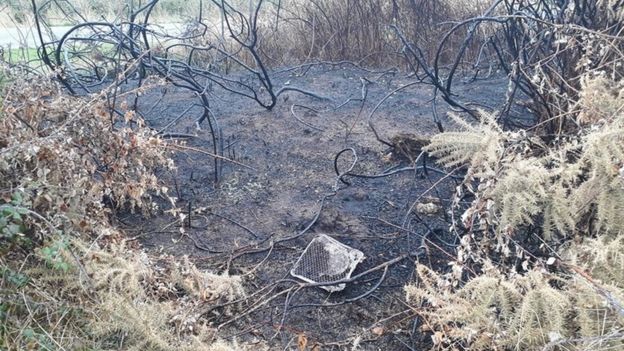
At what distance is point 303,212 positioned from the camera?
3.11m

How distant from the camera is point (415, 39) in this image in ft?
20.1

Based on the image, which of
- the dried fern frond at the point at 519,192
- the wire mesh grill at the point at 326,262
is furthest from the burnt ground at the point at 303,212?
the dried fern frond at the point at 519,192

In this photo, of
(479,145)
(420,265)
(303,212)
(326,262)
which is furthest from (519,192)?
(303,212)

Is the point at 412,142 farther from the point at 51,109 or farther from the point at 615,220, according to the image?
the point at 51,109

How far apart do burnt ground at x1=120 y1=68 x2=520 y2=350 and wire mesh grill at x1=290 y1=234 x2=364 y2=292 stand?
0.18ft

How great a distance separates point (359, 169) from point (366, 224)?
24.9 inches

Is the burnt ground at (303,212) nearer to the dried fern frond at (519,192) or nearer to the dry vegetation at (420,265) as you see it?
the dry vegetation at (420,265)

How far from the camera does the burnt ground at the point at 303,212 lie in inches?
95.4

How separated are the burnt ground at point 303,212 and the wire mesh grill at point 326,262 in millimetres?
54

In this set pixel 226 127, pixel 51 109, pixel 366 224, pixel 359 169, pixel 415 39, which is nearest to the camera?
pixel 51 109

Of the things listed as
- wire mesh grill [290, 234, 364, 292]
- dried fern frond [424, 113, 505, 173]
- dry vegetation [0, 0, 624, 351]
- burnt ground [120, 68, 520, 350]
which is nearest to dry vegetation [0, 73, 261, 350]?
dry vegetation [0, 0, 624, 351]

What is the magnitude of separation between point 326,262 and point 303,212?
0.50m

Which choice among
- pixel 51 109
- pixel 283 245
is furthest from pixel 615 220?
pixel 51 109

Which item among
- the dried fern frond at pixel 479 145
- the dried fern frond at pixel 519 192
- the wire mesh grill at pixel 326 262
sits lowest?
the wire mesh grill at pixel 326 262
